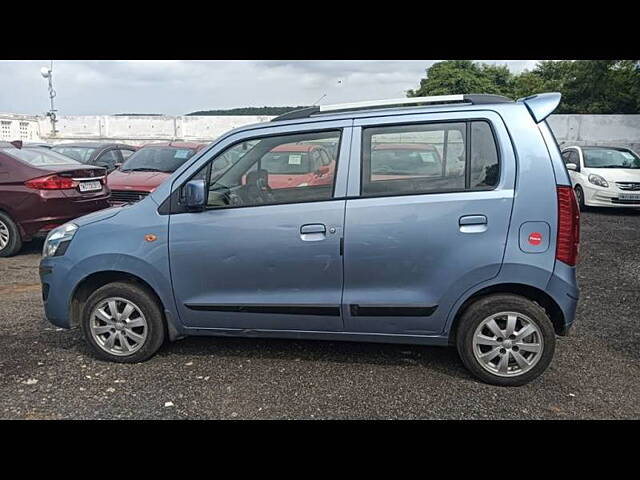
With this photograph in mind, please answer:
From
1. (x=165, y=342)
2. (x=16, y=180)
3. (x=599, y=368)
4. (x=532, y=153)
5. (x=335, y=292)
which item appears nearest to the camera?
(x=532, y=153)

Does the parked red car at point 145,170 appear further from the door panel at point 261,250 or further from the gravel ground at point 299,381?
the door panel at point 261,250

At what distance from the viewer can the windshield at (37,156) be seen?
697cm

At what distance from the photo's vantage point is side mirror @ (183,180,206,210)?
11.0ft

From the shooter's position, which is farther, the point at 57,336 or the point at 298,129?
the point at 57,336

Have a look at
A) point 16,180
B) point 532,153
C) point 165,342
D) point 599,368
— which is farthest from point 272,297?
point 16,180

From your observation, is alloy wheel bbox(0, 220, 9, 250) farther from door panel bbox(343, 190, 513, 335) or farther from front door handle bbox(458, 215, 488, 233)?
front door handle bbox(458, 215, 488, 233)

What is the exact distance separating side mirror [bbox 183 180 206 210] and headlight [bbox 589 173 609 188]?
31.0ft

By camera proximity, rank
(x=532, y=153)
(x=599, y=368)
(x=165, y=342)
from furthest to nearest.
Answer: (x=165, y=342) < (x=599, y=368) < (x=532, y=153)

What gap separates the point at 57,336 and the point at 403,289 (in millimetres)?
3020

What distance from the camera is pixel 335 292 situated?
11.0 ft

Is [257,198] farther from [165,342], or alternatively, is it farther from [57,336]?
[57,336]

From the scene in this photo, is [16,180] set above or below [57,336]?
above

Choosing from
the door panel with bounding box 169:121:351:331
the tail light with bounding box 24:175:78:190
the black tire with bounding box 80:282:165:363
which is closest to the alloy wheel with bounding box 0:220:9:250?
the tail light with bounding box 24:175:78:190

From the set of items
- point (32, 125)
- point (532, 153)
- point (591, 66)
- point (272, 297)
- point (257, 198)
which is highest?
point (591, 66)
